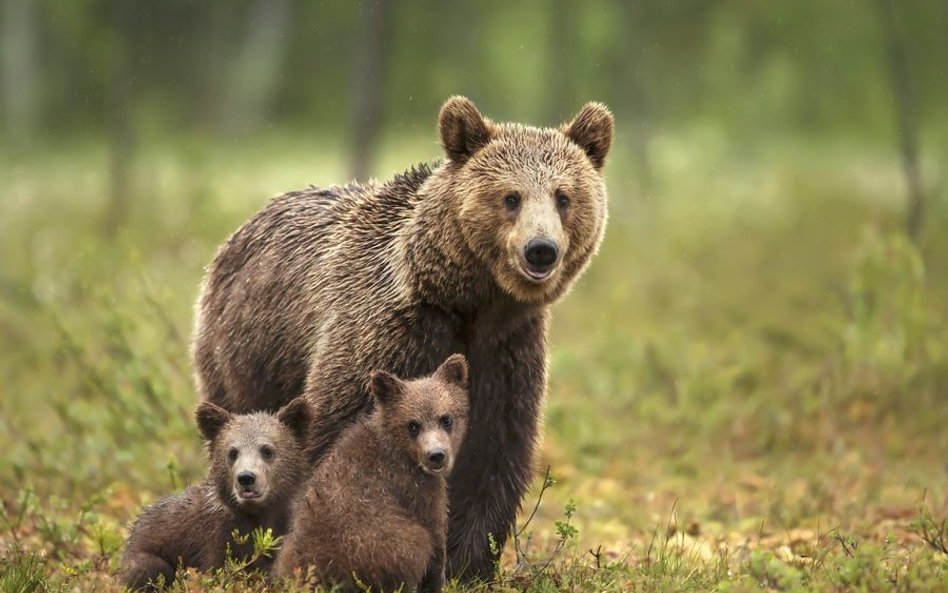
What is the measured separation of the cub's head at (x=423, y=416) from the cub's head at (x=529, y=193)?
647 mm

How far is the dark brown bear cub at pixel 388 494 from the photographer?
218 inches

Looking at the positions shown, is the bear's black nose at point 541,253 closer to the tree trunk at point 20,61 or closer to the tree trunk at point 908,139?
the tree trunk at point 908,139

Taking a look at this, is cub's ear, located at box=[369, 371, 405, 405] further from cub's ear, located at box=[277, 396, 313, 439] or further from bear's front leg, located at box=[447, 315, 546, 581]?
bear's front leg, located at box=[447, 315, 546, 581]

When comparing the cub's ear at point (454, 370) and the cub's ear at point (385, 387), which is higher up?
the cub's ear at point (454, 370)

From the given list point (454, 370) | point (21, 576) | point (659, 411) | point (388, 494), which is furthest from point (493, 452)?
point (659, 411)

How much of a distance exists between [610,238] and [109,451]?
10.3m

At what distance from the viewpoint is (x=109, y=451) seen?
9.34 metres

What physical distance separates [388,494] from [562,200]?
1.71 m

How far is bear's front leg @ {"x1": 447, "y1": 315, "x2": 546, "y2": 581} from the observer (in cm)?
664

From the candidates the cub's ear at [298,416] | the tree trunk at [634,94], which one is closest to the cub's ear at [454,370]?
the cub's ear at [298,416]

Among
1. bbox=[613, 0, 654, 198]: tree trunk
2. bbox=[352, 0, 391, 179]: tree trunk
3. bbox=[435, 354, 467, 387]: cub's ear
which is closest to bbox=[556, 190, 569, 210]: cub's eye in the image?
bbox=[435, 354, 467, 387]: cub's ear

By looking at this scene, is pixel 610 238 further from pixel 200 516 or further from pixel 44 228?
pixel 200 516

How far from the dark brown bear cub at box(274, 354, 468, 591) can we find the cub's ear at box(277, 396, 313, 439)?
23 cm

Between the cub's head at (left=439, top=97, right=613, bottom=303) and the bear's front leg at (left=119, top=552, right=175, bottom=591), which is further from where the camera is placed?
the cub's head at (left=439, top=97, right=613, bottom=303)
